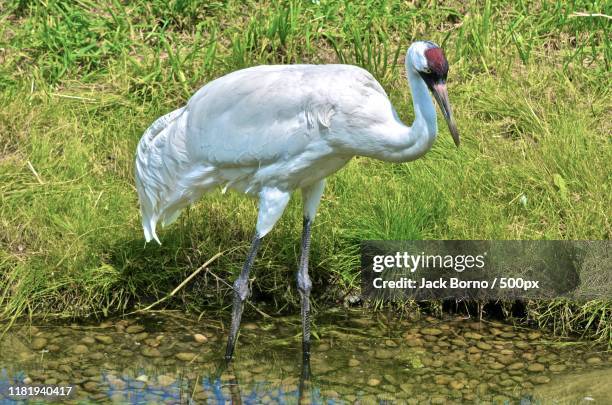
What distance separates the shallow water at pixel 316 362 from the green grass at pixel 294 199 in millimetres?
190

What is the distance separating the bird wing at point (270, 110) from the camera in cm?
496

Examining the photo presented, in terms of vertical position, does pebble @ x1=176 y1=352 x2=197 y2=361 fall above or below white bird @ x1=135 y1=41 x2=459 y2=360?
below

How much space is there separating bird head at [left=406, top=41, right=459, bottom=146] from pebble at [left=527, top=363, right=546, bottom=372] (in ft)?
3.87

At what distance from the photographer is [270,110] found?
509 cm

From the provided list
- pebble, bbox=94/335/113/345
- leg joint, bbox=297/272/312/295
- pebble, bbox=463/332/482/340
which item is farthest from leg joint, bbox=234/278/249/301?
pebble, bbox=463/332/482/340

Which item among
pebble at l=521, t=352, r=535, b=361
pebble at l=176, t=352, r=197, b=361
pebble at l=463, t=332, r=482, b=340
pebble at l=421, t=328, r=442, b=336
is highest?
pebble at l=421, t=328, r=442, b=336

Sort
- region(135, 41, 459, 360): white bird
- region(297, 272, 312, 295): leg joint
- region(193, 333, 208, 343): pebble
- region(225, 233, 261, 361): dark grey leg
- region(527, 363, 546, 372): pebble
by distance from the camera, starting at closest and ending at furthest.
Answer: region(135, 41, 459, 360): white bird < region(527, 363, 546, 372): pebble < region(225, 233, 261, 361): dark grey leg < region(297, 272, 312, 295): leg joint < region(193, 333, 208, 343): pebble

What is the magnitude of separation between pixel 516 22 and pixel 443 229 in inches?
78.6

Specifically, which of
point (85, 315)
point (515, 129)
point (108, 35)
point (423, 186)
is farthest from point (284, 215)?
point (108, 35)

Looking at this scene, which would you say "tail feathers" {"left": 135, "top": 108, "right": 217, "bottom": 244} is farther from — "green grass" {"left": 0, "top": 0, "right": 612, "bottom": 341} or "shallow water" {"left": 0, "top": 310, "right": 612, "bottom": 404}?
"shallow water" {"left": 0, "top": 310, "right": 612, "bottom": 404}

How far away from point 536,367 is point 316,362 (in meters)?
1.00

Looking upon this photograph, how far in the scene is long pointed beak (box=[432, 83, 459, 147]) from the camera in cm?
481

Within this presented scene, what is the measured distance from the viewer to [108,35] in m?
7.48

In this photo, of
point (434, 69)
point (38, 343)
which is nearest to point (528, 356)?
point (434, 69)
